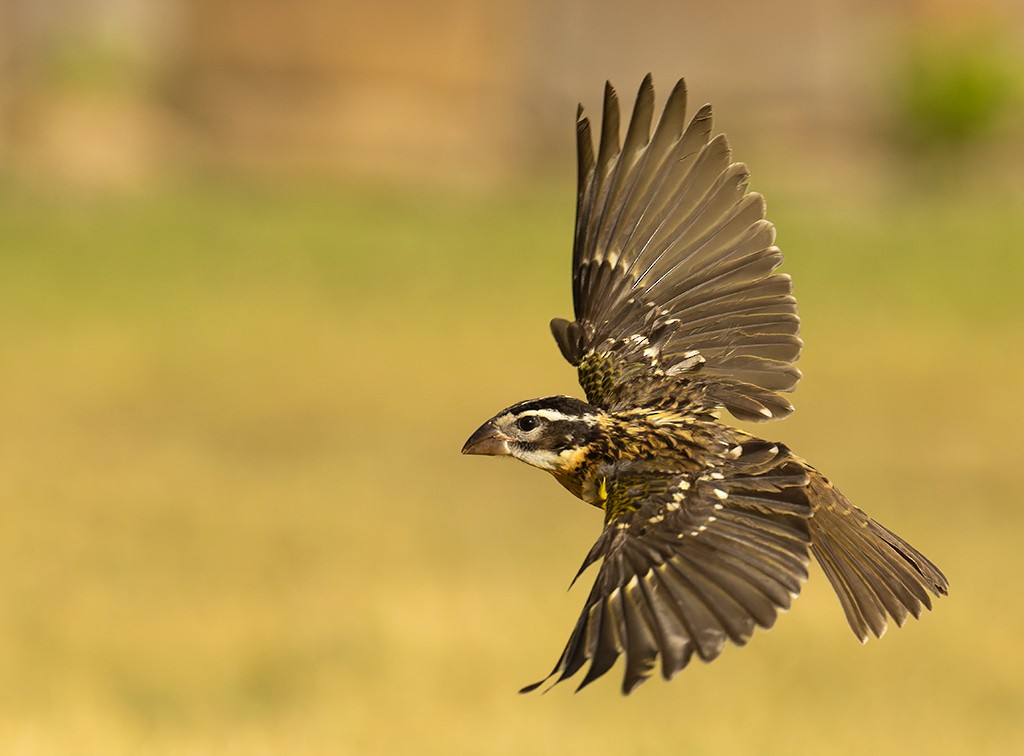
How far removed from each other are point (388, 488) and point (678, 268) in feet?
23.4

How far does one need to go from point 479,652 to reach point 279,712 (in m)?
1.16

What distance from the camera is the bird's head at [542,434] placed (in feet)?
14.8

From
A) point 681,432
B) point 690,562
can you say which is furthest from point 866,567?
point 690,562

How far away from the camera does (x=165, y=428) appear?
14047 mm

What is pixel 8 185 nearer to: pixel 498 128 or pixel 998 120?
pixel 498 128

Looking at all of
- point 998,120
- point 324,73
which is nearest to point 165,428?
point 324,73

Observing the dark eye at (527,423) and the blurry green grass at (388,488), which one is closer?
the dark eye at (527,423)

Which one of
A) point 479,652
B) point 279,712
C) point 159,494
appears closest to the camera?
point 279,712

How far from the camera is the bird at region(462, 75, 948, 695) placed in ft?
13.4

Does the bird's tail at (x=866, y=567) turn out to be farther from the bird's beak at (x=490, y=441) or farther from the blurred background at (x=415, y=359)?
the blurred background at (x=415, y=359)

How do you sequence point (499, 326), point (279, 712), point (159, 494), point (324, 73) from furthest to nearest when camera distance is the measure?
point (324, 73) → point (499, 326) → point (159, 494) → point (279, 712)

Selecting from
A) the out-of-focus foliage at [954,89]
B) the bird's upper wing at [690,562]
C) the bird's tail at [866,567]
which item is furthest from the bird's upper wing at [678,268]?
the out-of-focus foliage at [954,89]

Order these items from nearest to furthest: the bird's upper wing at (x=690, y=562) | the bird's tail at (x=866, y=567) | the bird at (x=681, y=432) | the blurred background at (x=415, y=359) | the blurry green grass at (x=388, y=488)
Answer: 1. the bird's upper wing at (x=690, y=562)
2. the bird at (x=681, y=432)
3. the bird's tail at (x=866, y=567)
4. the blurry green grass at (x=388, y=488)
5. the blurred background at (x=415, y=359)

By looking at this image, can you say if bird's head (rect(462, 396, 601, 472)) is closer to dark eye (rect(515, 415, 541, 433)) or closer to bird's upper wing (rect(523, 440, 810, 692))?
dark eye (rect(515, 415, 541, 433))
